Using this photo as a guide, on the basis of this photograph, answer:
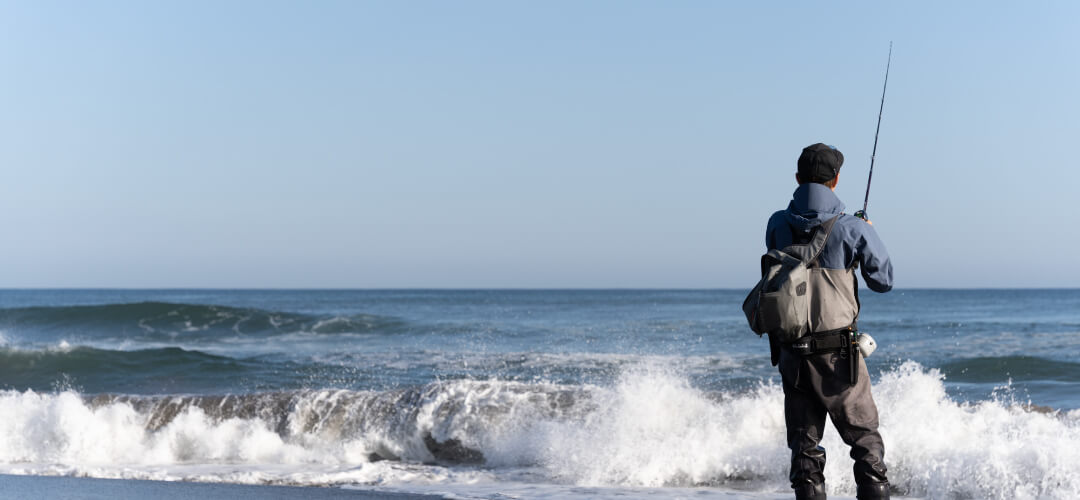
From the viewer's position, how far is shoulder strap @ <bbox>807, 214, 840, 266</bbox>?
3.68m

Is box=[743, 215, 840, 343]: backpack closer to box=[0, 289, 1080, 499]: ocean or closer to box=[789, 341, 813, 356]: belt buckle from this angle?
box=[789, 341, 813, 356]: belt buckle

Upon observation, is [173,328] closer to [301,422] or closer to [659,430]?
[301,422]

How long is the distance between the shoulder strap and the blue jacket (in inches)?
0.7

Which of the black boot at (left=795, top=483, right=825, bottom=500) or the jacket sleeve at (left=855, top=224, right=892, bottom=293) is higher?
the jacket sleeve at (left=855, top=224, right=892, bottom=293)

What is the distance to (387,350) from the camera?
1706cm

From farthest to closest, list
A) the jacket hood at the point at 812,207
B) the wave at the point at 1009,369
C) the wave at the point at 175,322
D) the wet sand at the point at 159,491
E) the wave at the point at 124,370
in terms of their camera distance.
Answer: the wave at the point at 175,322 → the wave at the point at 124,370 → the wave at the point at 1009,369 → the wet sand at the point at 159,491 → the jacket hood at the point at 812,207

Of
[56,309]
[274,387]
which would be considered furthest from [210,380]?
[56,309]

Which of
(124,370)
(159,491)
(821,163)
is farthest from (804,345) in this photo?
(124,370)

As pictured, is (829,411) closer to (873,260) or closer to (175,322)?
(873,260)

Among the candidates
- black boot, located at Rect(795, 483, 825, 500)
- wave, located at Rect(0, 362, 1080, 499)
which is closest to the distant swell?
wave, located at Rect(0, 362, 1080, 499)

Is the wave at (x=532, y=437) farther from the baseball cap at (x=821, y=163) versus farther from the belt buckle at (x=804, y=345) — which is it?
the baseball cap at (x=821, y=163)

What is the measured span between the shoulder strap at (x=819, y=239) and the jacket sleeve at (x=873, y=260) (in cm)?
13

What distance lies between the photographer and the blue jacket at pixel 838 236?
3693mm

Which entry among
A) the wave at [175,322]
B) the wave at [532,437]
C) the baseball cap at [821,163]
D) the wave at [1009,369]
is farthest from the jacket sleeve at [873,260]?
the wave at [175,322]
